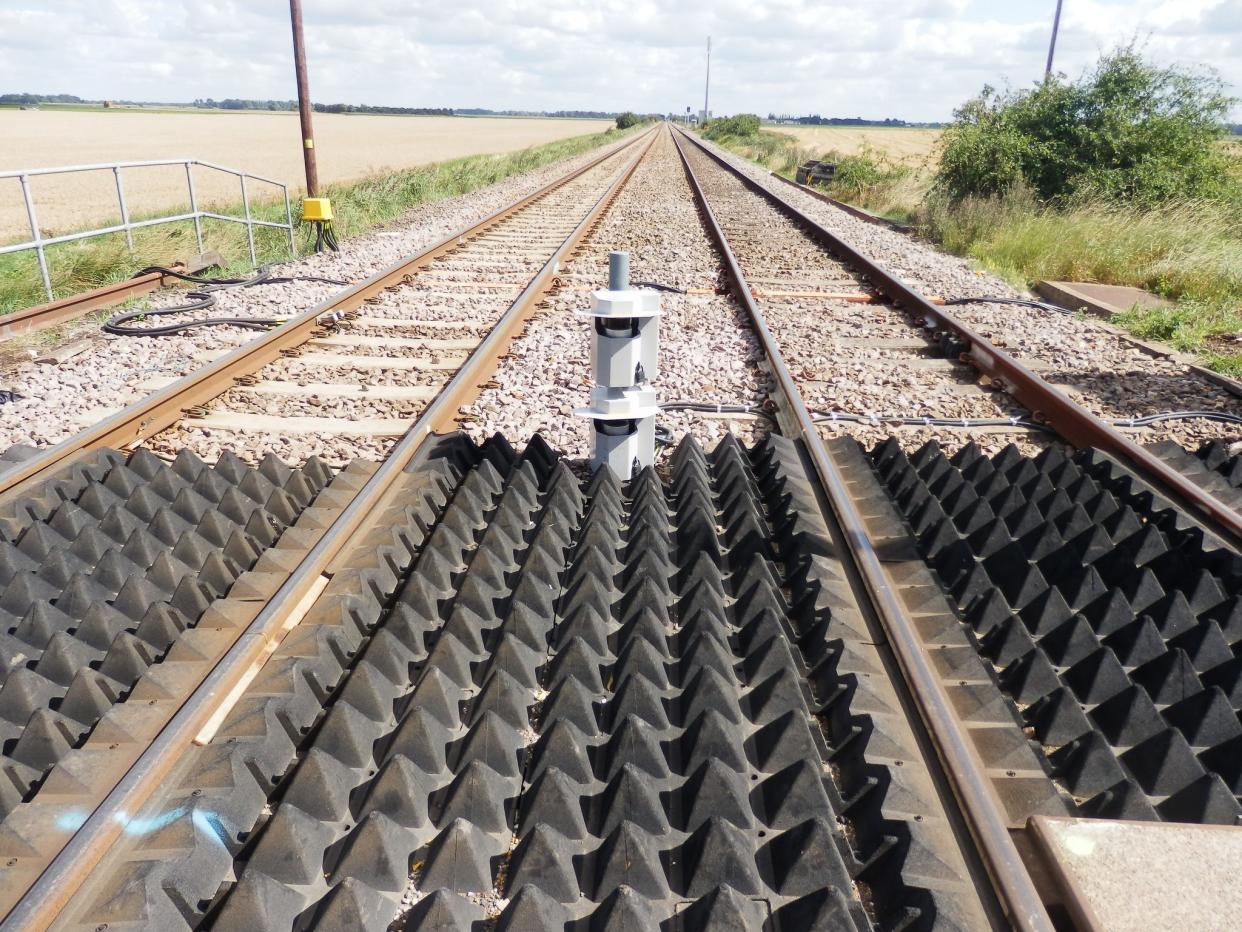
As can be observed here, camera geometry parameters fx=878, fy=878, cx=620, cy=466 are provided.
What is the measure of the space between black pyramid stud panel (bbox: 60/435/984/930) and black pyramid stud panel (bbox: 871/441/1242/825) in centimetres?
47

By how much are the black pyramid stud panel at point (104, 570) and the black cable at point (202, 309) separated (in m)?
3.55

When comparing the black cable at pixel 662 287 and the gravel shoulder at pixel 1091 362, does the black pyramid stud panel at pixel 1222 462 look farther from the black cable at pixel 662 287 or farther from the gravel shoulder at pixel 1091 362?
the black cable at pixel 662 287

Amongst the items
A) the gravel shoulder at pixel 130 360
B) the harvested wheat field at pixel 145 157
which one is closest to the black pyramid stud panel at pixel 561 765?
the gravel shoulder at pixel 130 360

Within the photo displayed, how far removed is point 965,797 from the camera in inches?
79.4

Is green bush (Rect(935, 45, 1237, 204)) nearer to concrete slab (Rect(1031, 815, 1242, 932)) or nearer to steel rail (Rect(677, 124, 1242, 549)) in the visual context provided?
steel rail (Rect(677, 124, 1242, 549))

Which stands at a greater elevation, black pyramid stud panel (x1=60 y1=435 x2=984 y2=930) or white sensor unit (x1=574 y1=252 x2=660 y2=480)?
white sensor unit (x1=574 y1=252 x2=660 y2=480)

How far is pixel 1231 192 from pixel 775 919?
51.3ft

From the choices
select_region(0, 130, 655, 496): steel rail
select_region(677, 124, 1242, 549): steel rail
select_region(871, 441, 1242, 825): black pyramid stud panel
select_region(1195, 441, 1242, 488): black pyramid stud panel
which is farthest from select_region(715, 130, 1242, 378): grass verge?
select_region(0, 130, 655, 496): steel rail

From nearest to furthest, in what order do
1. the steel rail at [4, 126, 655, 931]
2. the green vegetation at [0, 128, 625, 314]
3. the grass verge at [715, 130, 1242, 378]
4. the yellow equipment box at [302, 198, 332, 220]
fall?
1. the steel rail at [4, 126, 655, 931]
2. the grass verge at [715, 130, 1242, 378]
3. the green vegetation at [0, 128, 625, 314]
4. the yellow equipment box at [302, 198, 332, 220]

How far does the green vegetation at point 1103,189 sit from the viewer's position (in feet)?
35.8

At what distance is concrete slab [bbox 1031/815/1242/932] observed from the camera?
1741mm

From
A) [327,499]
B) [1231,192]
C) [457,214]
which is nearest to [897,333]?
[327,499]

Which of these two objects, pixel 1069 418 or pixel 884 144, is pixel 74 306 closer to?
pixel 1069 418

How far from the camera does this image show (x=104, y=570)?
9.68 feet
